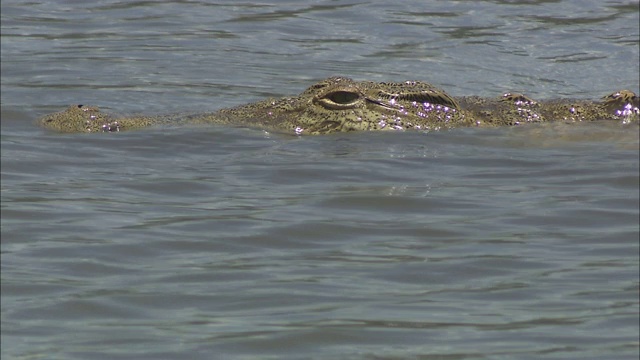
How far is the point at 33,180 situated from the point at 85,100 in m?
2.90

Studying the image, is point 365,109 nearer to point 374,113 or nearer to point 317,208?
point 374,113

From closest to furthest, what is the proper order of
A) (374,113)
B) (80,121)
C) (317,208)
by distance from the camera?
1. (317,208)
2. (80,121)
3. (374,113)

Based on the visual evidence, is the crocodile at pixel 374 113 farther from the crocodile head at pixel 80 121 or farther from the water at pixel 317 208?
the water at pixel 317 208

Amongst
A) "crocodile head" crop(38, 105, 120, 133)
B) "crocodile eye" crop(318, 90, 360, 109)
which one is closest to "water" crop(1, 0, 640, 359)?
"crocodile head" crop(38, 105, 120, 133)

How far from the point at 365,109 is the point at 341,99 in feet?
0.62

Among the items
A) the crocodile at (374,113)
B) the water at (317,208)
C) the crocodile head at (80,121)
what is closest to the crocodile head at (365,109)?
the crocodile at (374,113)

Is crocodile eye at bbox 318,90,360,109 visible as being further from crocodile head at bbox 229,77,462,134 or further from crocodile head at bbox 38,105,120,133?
crocodile head at bbox 38,105,120,133

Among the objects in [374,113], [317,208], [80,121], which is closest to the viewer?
[317,208]

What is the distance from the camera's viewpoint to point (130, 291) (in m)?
7.00

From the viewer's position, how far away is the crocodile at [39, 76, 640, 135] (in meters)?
11.0

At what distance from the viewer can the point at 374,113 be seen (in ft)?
36.3

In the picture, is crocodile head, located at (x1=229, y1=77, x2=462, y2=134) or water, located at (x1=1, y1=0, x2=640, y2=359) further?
crocodile head, located at (x1=229, y1=77, x2=462, y2=134)

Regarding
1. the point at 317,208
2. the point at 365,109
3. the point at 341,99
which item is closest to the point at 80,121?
the point at 341,99

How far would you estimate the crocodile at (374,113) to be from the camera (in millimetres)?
11039
